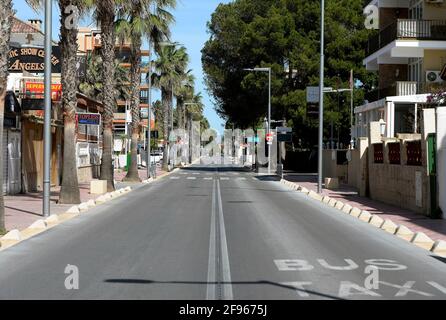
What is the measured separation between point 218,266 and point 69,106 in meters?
13.8

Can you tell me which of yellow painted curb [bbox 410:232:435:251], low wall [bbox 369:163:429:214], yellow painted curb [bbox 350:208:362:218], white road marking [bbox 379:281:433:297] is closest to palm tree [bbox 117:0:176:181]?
low wall [bbox 369:163:429:214]

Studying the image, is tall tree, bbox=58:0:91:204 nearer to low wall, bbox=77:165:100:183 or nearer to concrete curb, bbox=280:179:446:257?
concrete curb, bbox=280:179:446:257

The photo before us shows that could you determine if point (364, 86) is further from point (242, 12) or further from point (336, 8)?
point (242, 12)

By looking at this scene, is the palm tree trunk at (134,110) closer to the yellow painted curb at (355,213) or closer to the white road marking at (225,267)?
the yellow painted curb at (355,213)

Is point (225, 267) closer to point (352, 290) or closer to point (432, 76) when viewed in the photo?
point (352, 290)

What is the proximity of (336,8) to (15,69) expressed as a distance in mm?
32215

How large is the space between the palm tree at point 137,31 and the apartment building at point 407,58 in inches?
519

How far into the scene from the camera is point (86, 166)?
40.5m

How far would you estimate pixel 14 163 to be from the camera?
27.4m

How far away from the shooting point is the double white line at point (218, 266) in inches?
331

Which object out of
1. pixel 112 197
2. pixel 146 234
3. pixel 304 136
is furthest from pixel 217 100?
pixel 146 234

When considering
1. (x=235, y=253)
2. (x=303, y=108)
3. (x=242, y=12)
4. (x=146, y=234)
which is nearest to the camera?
(x=235, y=253)

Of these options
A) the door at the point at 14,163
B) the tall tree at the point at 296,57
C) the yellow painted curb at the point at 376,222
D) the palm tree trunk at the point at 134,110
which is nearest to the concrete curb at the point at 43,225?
the door at the point at 14,163

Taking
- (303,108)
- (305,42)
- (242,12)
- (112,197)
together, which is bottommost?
(112,197)
